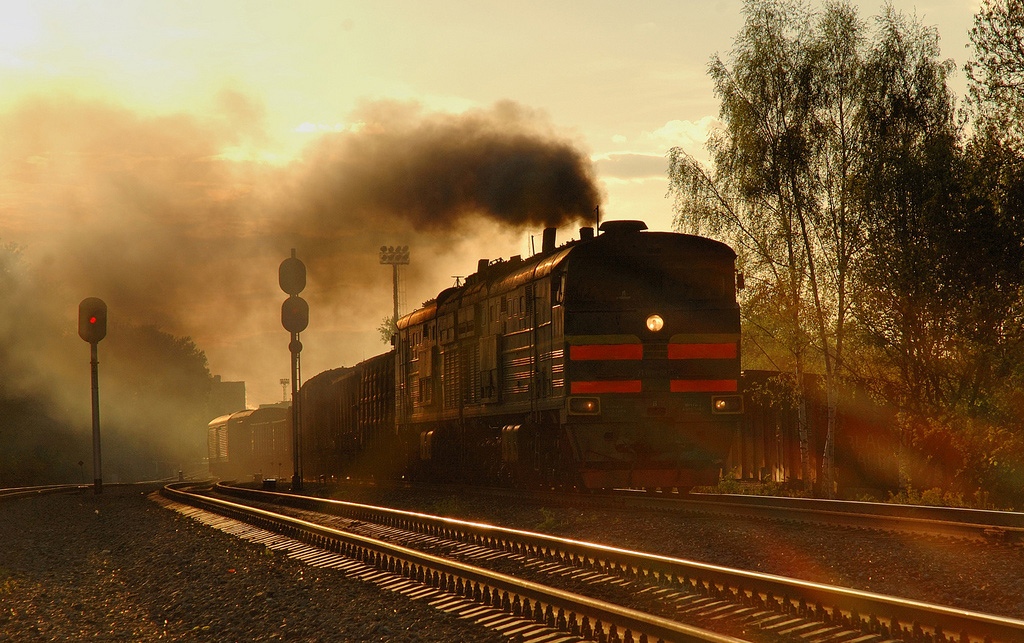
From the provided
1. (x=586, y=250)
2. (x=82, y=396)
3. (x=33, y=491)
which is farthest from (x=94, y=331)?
(x=82, y=396)

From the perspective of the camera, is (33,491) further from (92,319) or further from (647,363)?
(647,363)

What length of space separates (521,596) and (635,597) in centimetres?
83

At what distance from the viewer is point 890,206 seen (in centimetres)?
2086

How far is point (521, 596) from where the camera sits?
23.7 ft

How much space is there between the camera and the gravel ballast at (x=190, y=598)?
22.0ft

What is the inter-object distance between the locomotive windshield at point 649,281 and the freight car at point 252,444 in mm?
25011

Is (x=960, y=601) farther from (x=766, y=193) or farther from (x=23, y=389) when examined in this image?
(x=23, y=389)

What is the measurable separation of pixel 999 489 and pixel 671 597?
1488 centimetres

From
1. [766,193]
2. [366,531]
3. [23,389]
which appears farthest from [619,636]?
[23,389]

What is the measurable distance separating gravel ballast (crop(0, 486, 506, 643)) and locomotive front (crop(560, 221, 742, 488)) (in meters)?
5.10

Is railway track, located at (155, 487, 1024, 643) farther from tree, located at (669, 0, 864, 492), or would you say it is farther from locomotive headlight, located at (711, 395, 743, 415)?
tree, located at (669, 0, 864, 492)

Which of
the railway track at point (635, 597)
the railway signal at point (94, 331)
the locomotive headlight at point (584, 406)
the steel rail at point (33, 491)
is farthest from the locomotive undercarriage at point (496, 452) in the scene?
the steel rail at point (33, 491)

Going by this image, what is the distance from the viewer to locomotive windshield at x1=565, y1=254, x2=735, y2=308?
46.6 feet

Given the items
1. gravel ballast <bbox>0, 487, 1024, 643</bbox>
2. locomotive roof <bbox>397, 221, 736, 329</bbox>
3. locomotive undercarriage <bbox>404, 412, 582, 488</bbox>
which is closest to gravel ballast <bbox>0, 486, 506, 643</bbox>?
gravel ballast <bbox>0, 487, 1024, 643</bbox>
